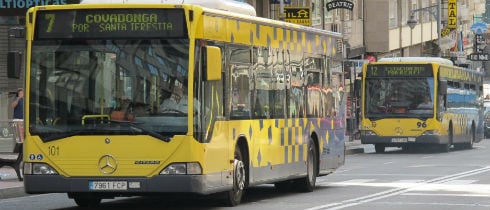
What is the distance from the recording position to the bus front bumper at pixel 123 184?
15.8 metres

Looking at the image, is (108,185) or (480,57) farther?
(480,57)

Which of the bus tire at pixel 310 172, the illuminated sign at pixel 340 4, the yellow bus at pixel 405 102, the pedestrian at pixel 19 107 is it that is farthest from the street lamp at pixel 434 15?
the bus tire at pixel 310 172

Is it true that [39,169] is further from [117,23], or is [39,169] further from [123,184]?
[117,23]

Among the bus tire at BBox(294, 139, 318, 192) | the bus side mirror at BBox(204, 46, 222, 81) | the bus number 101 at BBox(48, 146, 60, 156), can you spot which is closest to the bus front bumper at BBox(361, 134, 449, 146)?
the bus tire at BBox(294, 139, 318, 192)

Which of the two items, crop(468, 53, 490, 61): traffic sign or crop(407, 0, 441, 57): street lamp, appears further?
crop(468, 53, 490, 61): traffic sign

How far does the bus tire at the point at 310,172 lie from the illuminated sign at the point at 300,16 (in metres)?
Answer: 21.5

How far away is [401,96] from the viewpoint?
41.2 meters

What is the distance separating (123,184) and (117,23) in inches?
76.0

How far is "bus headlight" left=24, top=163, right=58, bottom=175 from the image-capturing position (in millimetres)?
16016

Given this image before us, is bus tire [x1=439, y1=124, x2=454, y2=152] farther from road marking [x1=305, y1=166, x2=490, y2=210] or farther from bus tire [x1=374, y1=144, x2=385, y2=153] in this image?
road marking [x1=305, y1=166, x2=490, y2=210]

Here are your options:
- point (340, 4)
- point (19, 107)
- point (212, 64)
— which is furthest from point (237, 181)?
point (340, 4)

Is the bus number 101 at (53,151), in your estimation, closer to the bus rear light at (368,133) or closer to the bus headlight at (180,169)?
the bus headlight at (180,169)

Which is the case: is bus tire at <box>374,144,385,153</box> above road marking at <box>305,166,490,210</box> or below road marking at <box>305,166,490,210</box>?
above

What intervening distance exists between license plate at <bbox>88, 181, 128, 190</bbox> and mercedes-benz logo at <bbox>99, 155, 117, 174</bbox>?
0.13 meters
